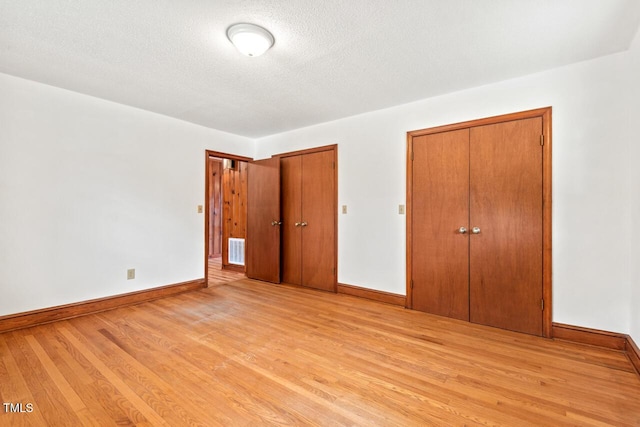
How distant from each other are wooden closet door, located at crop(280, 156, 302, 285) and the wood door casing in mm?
140

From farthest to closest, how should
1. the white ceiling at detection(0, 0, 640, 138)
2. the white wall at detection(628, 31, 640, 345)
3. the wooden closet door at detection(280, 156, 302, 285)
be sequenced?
the wooden closet door at detection(280, 156, 302, 285)
the white wall at detection(628, 31, 640, 345)
the white ceiling at detection(0, 0, 640, 138)

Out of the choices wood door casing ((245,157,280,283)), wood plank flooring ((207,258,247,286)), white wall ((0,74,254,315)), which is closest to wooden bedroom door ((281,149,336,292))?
wood door casing ((245,157,280,283))

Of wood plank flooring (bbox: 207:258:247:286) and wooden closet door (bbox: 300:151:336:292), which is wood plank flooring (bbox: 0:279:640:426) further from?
wood plank flooring (bbox: 207:258:247:286)

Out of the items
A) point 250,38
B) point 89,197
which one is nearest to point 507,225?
point 250,38

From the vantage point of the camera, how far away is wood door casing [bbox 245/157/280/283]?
4.44 meters

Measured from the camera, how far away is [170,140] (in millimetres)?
3818

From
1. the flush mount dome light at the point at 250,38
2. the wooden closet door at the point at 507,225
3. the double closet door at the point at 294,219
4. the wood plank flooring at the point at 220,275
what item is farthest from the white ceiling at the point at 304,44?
the wood plank flooring at the point at 220,275

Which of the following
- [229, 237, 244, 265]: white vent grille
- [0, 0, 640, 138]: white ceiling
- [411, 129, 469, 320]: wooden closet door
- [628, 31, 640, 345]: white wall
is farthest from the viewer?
[229, 237, 244, 265]: white vent grille

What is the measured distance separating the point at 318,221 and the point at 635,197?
10.2 feet

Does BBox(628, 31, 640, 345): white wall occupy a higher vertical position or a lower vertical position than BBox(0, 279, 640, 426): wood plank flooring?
higher

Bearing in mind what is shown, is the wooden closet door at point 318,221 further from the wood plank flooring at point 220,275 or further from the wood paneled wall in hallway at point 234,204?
the wood paneled wall in hallway at point 234,204

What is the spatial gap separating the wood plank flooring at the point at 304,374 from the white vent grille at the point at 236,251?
→ 2.53 meters

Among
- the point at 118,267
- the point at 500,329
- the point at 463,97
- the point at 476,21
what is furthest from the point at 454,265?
the point at 118,267

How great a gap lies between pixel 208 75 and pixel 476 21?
2.22 meters
